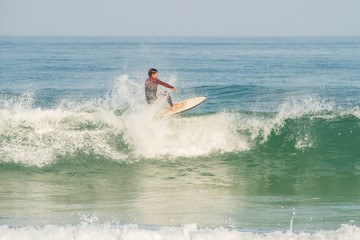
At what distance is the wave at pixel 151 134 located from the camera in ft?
37.1

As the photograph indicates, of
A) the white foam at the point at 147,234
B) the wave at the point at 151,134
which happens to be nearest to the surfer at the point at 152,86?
the wave at the point at 151,134

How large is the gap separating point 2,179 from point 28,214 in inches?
120

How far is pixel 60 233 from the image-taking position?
5.08m

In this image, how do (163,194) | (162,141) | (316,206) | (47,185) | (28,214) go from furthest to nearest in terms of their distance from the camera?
(162,141) < (47,185) < (163,194) < (316,206) < (28,214)

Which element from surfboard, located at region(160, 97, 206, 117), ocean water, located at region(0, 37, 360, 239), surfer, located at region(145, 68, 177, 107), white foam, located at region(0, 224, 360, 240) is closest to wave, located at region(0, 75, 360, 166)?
ocean water, located at region(0, 37, 360, 239)

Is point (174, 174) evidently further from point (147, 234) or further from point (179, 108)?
point (147, 234)

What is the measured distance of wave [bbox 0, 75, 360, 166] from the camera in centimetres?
1132

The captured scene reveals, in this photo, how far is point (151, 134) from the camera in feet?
38.5

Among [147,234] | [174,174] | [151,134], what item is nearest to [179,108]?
[151,134]

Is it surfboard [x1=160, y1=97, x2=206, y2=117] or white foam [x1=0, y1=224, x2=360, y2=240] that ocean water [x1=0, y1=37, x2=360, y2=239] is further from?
surfboard [x1=160, y1=97, x2=206, y2=117]

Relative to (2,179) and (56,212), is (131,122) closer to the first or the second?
(2,179)

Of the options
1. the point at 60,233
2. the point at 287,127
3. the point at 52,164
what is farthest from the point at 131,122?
the point at 60,233

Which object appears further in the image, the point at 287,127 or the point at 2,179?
the point at 287,127

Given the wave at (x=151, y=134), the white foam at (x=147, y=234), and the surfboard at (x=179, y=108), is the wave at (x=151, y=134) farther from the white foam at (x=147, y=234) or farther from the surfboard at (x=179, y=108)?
the white foam at (x=147, y=234)
